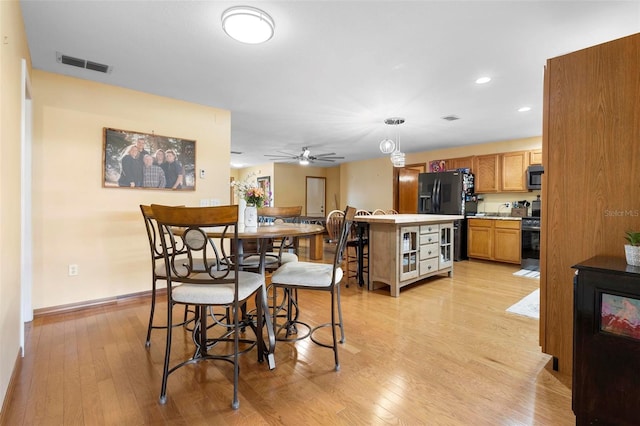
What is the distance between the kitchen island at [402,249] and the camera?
11.2 ft

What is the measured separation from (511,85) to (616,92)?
173 centimetres

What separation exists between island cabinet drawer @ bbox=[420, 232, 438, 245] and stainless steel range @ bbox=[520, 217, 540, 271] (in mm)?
2034

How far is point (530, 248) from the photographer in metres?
4.88

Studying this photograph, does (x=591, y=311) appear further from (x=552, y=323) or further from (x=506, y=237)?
(x=506, y=237)

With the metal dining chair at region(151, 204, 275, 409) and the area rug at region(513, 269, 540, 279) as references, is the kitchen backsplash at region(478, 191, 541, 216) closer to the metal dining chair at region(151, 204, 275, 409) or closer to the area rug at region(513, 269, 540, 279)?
the area rug at region(513, 269, 540, 279)

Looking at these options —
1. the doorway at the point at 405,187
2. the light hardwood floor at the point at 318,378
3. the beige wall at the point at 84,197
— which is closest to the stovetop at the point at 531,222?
the light hardwood floor at the point at 318,378

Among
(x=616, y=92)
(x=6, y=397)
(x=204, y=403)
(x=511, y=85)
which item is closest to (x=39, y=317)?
(x=6, y=397)

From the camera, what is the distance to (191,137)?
3.75m

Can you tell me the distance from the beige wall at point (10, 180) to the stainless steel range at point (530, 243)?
6.02 metres

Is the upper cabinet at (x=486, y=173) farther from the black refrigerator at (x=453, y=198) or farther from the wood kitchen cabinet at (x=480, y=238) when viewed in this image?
the wood kitchen cabinet at (x=480, y=238)

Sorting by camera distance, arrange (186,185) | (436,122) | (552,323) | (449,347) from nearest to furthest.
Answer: (552,323) → (449,347) → (186,185) → (436,122)

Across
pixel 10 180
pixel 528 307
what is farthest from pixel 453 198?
pixel 10 180

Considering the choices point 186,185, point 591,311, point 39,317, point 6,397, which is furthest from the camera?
point 186,185

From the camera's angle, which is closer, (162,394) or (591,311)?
(591,311)
